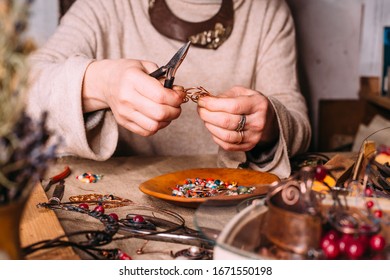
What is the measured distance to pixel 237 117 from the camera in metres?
1.08

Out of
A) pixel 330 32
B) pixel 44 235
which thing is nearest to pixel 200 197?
pixel 44 235

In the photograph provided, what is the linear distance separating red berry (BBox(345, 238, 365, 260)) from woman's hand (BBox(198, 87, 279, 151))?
0.49 m

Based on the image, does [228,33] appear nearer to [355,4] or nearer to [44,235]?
[355,4]

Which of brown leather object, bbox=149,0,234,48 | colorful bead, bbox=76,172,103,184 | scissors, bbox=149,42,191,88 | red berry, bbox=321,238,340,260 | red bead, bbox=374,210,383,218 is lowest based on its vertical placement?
colorful bead, bbox=76,172,103,184

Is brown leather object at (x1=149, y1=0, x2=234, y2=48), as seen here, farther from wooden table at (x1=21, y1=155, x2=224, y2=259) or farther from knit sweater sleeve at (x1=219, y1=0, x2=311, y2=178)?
wooden table at (x1=21, y1=155, x2=224, y2=259)

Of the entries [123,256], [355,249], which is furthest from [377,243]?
[123,256]

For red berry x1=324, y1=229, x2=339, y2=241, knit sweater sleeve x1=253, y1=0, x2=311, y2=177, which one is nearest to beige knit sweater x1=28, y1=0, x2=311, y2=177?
knit sweater sleeve x1=253, y1=0, x2=311, y2=177

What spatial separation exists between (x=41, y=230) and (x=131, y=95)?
13.8 inches

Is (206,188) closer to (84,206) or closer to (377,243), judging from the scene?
(84,206)

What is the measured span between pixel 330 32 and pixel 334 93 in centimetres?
25

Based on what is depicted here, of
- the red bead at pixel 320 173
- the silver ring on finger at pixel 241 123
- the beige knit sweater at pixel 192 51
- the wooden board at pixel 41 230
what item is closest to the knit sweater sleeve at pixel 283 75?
the beige knit sweater at pixel 192 51

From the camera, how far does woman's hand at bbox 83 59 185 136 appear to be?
3.24 feet

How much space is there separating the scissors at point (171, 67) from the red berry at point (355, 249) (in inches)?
19.6
